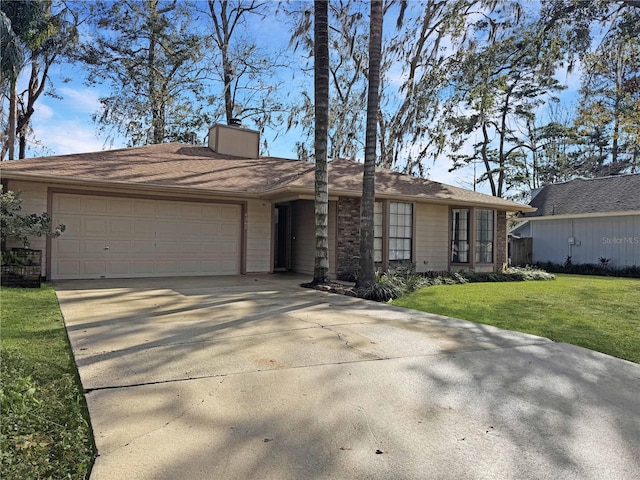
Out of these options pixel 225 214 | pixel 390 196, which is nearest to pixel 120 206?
pixel 225 214

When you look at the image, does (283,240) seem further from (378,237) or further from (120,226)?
(120,226)

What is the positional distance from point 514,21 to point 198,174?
32.6 feet

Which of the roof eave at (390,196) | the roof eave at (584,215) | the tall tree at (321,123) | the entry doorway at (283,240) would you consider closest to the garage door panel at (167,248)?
the roof eave at (390,196)

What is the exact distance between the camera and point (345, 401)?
3289mm

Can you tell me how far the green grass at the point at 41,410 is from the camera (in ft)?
7.57

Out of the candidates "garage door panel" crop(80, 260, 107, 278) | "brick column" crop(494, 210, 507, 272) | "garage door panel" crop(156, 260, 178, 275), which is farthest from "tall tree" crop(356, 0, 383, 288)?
"brick column" crop(494, 210, 507, 272)

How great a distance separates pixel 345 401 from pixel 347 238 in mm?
9345

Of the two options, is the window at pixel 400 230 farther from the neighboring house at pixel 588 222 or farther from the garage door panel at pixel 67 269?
the neighboring house at pixel 588 222

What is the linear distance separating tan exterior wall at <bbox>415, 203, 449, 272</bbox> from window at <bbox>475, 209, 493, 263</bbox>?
3.62ft

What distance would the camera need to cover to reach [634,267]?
17312 millimetres

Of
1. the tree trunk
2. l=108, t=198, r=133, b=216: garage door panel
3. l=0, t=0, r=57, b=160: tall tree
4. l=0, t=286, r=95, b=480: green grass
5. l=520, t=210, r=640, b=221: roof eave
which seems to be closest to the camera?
l=0, t=286, r=95, b=480: green grass

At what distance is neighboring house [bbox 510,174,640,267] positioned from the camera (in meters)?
17.7

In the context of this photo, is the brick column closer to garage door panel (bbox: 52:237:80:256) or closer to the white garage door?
the white garage door

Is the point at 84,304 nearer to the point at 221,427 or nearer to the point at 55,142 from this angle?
the point at 221,427
